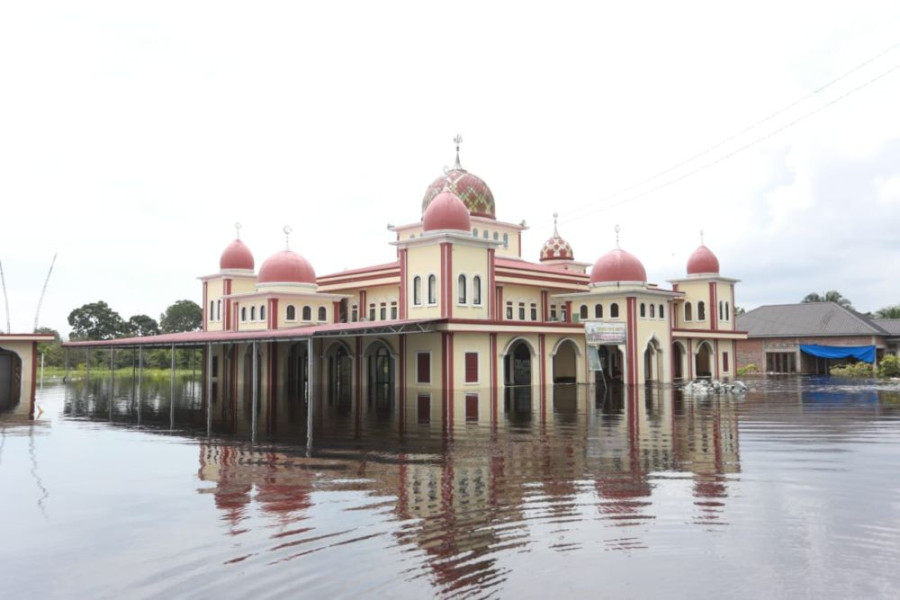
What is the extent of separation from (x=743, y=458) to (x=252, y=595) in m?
9.48

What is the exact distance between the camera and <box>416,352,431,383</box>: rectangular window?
31266 mm

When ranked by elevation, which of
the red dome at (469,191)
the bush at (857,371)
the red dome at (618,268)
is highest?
the red dome at (469,191)

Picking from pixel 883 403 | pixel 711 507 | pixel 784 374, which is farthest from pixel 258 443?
pixel 784 374

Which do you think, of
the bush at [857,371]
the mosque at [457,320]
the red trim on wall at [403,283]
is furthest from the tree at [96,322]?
the bush at [857,371]

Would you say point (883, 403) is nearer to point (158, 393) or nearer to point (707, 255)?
point (707, 255)

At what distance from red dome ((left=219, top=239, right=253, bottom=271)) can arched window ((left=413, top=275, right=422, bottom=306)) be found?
53.2 ft

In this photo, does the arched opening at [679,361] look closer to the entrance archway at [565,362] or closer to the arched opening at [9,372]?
the entrance archway at [565,362]

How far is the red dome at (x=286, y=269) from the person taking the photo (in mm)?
38250

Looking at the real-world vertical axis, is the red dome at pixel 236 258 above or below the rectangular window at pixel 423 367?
above

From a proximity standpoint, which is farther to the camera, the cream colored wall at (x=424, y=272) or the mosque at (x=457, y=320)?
the cream colored wall at (x=424, y=272)

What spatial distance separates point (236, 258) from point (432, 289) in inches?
697

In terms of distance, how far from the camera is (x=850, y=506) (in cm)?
888

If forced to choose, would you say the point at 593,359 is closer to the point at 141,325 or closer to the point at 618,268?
the point at 618,268

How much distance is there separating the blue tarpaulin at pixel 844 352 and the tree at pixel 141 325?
214 feet
